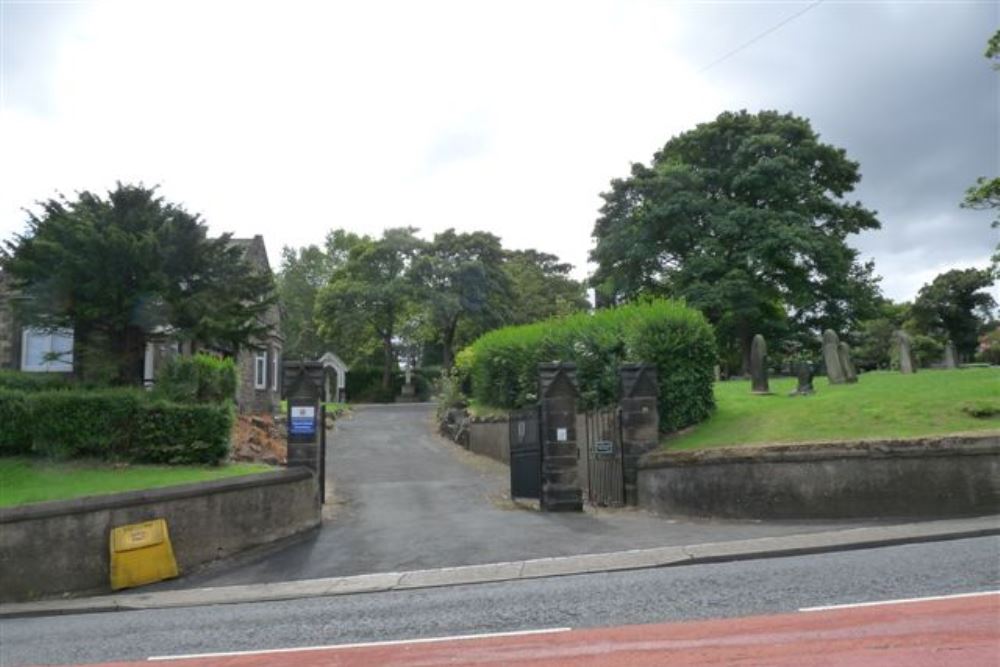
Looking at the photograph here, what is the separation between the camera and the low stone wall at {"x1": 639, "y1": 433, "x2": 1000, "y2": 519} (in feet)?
39.0

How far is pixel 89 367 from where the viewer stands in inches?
639

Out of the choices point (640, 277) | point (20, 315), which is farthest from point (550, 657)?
point (640, 277)

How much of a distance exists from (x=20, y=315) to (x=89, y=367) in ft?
5.86

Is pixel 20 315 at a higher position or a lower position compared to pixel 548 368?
higher

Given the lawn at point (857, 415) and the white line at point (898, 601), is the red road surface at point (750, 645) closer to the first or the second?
the white line at point (898, 601)

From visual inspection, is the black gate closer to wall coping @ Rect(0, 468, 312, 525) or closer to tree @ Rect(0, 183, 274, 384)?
wall coping @ Rect(0, 468, 312, 525)

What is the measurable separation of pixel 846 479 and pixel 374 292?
44.3 m

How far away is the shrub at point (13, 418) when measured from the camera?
1396 centimetres

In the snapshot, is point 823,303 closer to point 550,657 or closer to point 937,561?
point 937,561

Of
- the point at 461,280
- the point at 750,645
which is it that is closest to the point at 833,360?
the point at 750,645

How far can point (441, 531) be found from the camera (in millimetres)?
13688

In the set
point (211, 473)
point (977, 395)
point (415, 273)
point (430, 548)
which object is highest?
point (415, 273)

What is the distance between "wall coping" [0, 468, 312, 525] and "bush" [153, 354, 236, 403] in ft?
9.59

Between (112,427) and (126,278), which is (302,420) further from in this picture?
(126,278)
